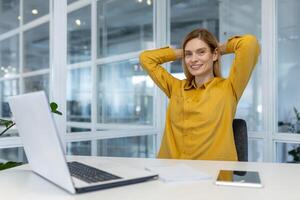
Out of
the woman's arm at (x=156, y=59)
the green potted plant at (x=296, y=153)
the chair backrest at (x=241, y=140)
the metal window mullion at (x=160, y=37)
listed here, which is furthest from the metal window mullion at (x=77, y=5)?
the green potted plant at (x=296, y=153)

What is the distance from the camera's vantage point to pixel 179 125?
1.89 m

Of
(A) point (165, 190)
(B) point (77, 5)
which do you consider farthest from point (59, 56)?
(A) point (165, 190)

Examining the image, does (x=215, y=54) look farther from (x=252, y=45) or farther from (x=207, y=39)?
(x=252, y=45)

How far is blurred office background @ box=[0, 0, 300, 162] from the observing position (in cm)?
272

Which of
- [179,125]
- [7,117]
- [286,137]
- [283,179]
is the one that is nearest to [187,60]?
[179,125]

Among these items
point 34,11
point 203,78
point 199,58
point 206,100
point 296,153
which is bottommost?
point 296,153

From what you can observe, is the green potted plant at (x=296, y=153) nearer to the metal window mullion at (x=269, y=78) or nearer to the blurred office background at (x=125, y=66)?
the blurred office background at (x=125, y=66)

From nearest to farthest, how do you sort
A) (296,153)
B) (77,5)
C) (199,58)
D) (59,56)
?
1. (199,58)
2. (59,56)
3. (296,153)
4. (77,5)

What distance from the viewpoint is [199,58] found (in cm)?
193

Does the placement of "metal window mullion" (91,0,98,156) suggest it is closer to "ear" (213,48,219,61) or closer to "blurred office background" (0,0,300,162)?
"blurred office background" (0,0,300,162)

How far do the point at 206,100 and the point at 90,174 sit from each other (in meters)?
0.97

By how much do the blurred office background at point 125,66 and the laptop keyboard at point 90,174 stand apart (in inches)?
55.9

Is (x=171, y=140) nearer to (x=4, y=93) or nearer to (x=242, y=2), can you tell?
(x=4, y=93)

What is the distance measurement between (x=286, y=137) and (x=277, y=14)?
39.6 inches
